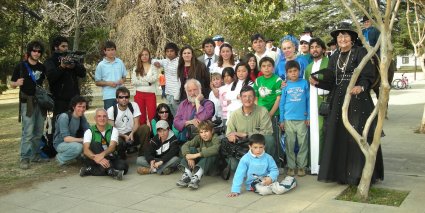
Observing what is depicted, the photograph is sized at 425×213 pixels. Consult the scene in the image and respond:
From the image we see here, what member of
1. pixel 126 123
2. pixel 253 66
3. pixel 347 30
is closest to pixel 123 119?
pixel 126 123

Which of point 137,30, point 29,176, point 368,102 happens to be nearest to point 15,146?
point 29,176

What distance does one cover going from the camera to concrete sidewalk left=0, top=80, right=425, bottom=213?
15.5ft

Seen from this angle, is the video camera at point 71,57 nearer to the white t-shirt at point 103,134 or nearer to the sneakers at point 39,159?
the white t-shirt at point 103,134

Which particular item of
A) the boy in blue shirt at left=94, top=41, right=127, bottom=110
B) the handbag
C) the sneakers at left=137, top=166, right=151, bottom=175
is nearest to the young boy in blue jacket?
the sneakers at left=137, top=166, right=151, bottom=175

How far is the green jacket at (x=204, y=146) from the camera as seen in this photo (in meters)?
5.89

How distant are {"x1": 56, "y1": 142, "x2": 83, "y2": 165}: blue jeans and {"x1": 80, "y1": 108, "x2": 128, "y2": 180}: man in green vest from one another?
0.76 ft

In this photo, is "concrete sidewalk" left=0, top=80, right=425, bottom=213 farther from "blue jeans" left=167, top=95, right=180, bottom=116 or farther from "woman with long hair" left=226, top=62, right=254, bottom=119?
"blue jeans" left=167, top=95, right=180, bottom=116

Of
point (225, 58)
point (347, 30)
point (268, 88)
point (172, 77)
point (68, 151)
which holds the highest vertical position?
point (347, 30)

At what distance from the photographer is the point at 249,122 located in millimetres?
6004

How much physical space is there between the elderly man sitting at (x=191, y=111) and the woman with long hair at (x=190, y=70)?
0.64 meters

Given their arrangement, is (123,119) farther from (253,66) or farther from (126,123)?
(253,66)

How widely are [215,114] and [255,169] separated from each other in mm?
1848

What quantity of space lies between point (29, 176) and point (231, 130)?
9.88ft

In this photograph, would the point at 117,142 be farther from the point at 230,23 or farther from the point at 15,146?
the point at 230,23
